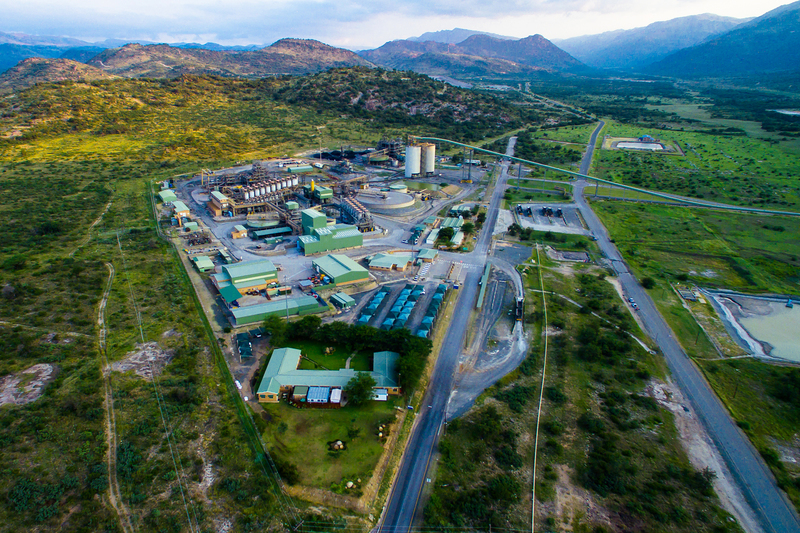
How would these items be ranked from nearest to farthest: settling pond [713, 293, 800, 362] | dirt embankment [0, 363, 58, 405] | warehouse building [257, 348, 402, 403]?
dirt embankment [0, 363, 58, 405] < warehouse building [257, 348, 402, 403] < settling pond [713, 293, 800, 362]

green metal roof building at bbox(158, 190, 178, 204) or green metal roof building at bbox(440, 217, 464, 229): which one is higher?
green metal roof building at bbox(158, 190, 178, 204)

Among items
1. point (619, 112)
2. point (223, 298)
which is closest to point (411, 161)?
point (223, 298)

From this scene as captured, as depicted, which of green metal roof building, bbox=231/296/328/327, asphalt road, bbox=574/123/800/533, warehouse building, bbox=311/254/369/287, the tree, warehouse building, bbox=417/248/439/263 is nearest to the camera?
asphalt road, bbox=574/123/800/533

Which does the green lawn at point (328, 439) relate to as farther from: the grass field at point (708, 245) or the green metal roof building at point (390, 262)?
the grass field at point (708, 245)

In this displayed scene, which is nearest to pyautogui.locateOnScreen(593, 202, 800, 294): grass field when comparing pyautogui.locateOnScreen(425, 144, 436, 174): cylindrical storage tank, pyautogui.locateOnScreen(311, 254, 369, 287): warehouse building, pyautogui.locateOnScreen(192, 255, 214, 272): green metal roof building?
pyautogui.locateOnScreen(311, 254, 369, 287): warehouse building

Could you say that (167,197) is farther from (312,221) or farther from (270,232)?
(312,221)

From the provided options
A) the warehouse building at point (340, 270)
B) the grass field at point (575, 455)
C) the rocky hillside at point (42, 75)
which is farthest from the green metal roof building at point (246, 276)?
the rocky hillside at point (42, 75)

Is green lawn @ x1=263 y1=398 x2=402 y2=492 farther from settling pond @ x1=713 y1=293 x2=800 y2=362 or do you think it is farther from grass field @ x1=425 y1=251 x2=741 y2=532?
settling pond @ x1=713 y1=293 x2=800 y2=362
